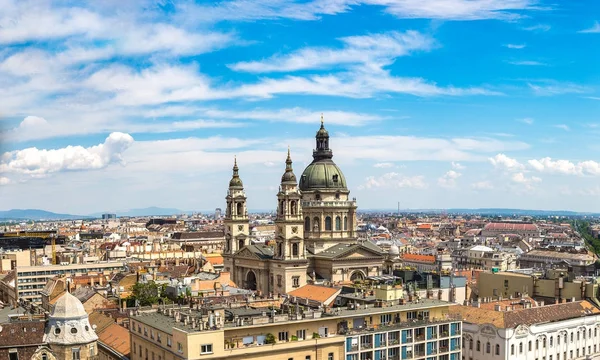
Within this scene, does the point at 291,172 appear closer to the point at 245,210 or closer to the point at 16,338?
the point at 245,210

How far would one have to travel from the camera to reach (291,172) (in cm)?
11744

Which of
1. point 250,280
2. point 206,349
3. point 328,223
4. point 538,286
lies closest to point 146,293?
point 250,280

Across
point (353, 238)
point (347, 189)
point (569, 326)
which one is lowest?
point (569, 326)

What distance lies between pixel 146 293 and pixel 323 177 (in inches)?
1751

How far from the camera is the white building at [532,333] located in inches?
3034

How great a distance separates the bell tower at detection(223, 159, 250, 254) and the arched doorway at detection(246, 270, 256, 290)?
773 cm

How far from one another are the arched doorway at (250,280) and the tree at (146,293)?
2755 centimetres

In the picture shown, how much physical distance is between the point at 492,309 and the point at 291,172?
44.5 m

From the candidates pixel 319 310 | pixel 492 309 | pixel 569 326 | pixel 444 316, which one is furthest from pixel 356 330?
pixel 569 326

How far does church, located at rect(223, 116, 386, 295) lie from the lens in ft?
377

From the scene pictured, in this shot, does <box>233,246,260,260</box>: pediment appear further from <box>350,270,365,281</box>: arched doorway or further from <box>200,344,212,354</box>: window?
<box>200,344,212,354</box>: window

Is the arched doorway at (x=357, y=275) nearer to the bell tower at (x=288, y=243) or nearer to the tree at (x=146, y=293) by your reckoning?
the bell tower at (x=288, y=243)

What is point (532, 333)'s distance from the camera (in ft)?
259

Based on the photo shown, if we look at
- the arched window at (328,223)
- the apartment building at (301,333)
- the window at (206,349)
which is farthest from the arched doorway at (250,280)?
the window at (206,349)
